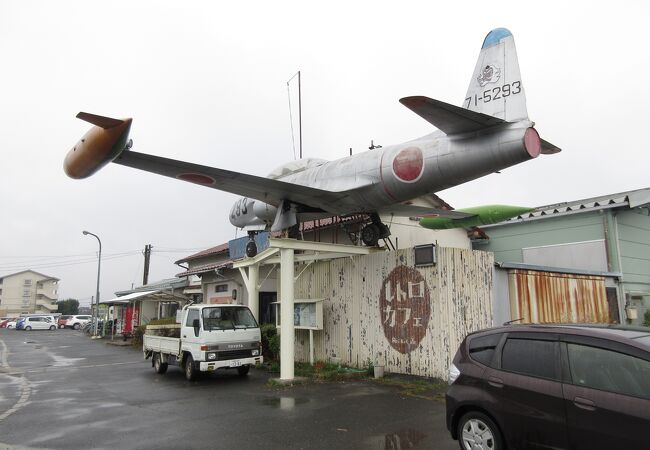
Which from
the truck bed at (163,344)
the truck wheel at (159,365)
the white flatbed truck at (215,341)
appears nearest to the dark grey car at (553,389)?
the white flatbed truck at (215,341)

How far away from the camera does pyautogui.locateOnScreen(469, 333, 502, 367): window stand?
5531mm

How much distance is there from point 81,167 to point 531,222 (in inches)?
652

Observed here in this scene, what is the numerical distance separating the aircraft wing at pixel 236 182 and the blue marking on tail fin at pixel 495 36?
183 inches

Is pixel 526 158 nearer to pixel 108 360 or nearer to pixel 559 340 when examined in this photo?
pixel 559 340

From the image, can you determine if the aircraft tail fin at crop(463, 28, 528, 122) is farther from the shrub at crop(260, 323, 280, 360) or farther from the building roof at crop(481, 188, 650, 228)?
the shrub at crop(260, 323, 280, 360)

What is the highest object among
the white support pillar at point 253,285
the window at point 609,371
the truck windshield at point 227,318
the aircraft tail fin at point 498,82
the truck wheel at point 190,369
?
the aircraft tail fin at point 498,82

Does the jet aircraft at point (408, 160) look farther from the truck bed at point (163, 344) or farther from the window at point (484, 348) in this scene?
the truck bed at point (163, 344)

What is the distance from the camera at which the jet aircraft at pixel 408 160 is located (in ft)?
27.5

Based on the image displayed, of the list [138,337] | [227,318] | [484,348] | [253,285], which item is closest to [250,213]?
[253,285]

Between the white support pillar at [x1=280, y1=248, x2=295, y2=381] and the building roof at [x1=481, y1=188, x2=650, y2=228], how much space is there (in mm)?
8013

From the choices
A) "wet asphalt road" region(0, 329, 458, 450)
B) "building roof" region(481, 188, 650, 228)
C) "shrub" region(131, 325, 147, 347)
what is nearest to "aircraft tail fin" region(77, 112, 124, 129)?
"wet asphalt road" region(0, 329, 458, 450)

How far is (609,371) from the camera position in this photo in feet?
14.8

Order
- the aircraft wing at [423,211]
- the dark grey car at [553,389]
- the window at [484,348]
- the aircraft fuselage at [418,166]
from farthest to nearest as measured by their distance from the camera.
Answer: the aircraft wing at [423,211], the aircraft fuselage at [418,166], the window at [484,348], the dark grey car at [553,389]

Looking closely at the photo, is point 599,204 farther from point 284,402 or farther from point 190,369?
point 190,369
